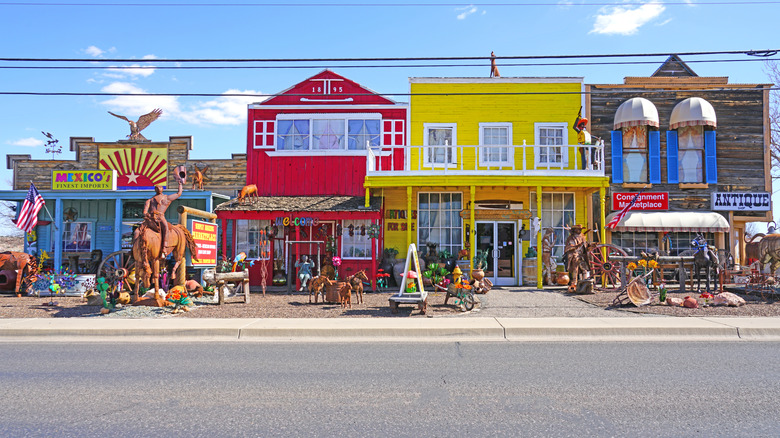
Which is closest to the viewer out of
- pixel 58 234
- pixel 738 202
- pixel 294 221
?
pixel 294 221

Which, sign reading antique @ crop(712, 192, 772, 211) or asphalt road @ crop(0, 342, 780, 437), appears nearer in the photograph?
asphalt road @ crop(0, 342, 780, 437)

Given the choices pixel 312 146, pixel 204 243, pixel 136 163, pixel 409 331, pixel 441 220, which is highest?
pixel 312 146

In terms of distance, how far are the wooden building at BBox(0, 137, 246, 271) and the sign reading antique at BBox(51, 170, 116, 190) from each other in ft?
0.09

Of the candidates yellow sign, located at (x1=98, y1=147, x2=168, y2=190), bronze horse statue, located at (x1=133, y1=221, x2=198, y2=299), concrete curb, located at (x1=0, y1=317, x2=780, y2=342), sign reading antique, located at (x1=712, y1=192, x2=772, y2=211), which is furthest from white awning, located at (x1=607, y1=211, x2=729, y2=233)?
yellow sign, located at (x1=98, y1=147, x2=168, y2=190)

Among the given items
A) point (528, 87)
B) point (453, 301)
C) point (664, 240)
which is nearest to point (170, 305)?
point (453, 301)

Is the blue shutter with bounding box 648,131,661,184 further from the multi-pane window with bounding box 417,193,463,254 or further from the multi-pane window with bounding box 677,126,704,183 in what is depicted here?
the multi-pane window with bounding box 417,193,463,254

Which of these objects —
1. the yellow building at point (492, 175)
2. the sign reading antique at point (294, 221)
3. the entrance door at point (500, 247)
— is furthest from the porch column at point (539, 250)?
the sign reading antique at point (294, 221)

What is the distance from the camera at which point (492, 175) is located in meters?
16.2

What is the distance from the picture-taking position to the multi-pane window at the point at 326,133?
18.8m

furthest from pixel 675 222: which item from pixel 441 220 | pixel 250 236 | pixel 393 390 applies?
pixel 393 390

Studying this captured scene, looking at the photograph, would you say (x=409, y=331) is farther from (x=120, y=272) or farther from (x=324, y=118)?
(x=324, y=118)

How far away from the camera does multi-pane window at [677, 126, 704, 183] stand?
1878 centimetres

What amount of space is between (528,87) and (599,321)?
431 inches

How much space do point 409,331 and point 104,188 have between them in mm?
12976
